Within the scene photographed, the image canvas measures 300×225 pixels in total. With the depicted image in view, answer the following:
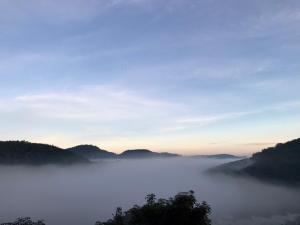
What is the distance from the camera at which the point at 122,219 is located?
60.4 meters

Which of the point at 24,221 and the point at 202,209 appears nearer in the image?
the point at 202,209

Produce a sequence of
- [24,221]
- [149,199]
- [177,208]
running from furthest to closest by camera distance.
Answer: [24,221] → [149,199] → [177,208]

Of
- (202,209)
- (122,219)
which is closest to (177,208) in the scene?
(202,209)

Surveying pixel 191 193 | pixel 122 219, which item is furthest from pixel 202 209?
pixel 122 219

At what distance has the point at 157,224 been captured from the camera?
55.8m

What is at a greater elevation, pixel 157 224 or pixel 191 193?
pixel 191 193

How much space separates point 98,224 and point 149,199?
7597 mm

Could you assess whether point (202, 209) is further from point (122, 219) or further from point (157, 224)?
point (122, 219)

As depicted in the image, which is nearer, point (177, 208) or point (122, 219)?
point (177, 208)

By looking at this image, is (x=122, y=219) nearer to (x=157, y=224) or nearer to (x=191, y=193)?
(x=157, y=224)

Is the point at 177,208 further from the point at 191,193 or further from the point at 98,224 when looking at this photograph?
the point at 98,224

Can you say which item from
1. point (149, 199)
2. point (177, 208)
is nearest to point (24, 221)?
point (149, 199)

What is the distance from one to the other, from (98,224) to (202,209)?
14.1m

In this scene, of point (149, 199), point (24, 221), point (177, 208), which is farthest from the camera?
point (24, 221)
